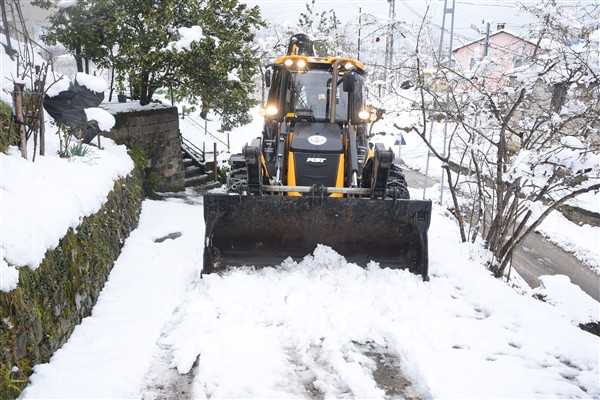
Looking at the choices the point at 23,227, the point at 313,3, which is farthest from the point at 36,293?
the point at 313,3

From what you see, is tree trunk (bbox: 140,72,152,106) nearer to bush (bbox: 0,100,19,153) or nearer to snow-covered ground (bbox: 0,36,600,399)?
bush (bbox: 0,100,19,153)

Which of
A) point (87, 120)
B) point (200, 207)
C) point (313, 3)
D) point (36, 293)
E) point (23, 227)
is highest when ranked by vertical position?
point (313, 3)

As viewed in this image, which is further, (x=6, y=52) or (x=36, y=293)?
(x=6, y=52)

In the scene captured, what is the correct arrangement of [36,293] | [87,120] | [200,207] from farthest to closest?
[200,207], [87,120], [36,293]

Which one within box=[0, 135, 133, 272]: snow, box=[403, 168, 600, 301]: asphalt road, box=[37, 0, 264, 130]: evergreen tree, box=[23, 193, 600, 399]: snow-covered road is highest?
box=[37, 0, 264, 130]: evergreen tree

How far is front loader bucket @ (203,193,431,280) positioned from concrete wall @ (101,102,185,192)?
6957mm

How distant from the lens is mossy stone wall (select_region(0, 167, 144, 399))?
3.48 metres

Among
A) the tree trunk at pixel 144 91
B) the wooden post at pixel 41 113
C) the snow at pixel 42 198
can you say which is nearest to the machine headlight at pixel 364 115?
the snow at pixel 42 198

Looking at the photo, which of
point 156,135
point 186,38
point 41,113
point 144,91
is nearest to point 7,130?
point 41,113

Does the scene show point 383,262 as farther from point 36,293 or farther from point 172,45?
point 172,45

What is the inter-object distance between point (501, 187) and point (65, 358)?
317 inches

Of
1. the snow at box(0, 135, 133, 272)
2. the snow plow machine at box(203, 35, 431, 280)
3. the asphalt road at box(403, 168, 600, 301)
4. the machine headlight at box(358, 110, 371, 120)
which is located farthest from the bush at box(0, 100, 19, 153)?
the asphalt road at box(403, 168, 600, 301)

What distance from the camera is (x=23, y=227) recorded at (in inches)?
164

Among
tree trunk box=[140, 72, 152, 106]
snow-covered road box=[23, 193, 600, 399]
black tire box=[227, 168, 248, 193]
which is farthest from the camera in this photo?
tree trunk box=[140, 72, 152, 106]
